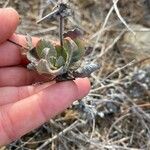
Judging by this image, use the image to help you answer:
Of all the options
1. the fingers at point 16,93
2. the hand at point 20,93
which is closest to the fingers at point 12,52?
the hand at point 20,93

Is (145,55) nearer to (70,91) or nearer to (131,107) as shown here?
(131,107)

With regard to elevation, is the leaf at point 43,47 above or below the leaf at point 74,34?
below

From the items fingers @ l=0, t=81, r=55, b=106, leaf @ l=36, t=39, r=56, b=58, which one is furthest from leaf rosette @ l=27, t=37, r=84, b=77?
fingers @ l=0, t=81, r=55, b=106

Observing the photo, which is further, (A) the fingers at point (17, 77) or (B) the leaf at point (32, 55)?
(A) the fingers at point (17, 77)

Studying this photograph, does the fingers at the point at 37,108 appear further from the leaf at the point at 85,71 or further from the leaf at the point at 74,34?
the leaf at the point at 74,34

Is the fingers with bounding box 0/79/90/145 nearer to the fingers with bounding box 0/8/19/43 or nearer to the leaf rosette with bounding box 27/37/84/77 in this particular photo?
the leaf rosette with bounding box 27/37/84/77

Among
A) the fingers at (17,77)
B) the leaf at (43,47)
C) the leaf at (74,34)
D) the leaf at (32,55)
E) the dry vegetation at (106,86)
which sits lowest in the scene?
the dry vegetation at (106,86)

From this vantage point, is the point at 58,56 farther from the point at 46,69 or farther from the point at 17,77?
the point at 17,77

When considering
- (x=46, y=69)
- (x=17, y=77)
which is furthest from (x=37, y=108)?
(x=17, y=77)
